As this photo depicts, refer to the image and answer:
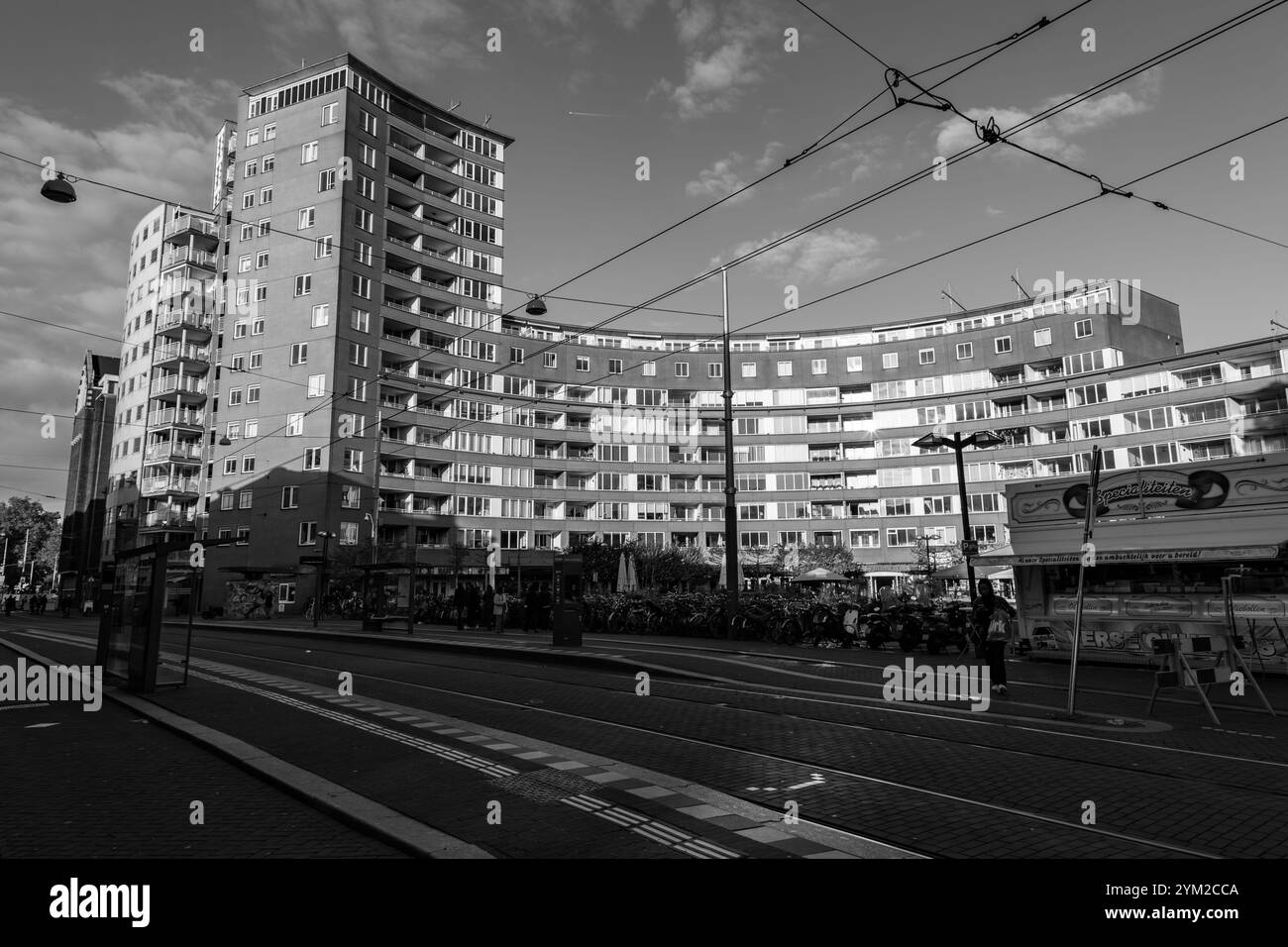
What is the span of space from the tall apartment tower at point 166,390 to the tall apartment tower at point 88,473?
39.6 ft

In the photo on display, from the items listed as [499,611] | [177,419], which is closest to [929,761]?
[499,611]

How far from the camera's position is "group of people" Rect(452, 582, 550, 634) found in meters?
31.7

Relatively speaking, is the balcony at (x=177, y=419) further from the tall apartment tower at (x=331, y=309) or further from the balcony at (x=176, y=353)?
the balcony at (x=176, y=353)

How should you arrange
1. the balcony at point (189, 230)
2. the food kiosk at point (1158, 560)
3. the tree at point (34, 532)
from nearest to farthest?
the food kiosk at point (1158, 560)
the balcony at point (189, 230)
the tree at point (34, 532)

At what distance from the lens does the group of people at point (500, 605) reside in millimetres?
31688

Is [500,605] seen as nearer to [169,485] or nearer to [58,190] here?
[58,190]

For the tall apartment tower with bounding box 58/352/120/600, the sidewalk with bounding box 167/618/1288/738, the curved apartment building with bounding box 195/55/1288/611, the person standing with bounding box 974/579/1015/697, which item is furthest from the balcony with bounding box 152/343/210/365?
the person standing with bounding box 974/579/1015/697

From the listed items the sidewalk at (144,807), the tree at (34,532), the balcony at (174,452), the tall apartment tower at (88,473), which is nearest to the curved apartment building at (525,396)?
the balcony at (174,452)

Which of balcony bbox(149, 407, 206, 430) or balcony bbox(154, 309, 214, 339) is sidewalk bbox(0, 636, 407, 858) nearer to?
balcony bbox(149, 407, 206, 430)

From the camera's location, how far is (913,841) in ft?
17.5

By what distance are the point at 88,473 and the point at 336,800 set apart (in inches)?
4232

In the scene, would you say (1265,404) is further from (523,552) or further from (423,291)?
(423,291)
